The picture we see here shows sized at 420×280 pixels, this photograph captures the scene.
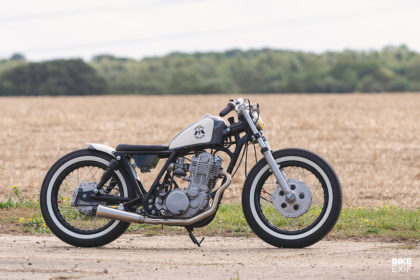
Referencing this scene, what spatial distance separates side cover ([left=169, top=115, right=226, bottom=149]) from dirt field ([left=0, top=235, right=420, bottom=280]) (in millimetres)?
1112

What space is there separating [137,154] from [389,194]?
684 cm

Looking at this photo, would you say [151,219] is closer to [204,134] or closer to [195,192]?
[195,192]

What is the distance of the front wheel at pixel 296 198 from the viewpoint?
7.47m

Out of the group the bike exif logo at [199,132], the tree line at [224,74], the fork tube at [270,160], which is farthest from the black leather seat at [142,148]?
the tree line at [224,74]

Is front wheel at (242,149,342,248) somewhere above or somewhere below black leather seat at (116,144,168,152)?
below

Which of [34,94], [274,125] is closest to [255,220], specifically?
[274,125]

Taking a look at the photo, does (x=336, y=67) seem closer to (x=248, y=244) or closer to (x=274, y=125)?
(x=274, y=125)

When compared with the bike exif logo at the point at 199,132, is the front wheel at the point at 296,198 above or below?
below

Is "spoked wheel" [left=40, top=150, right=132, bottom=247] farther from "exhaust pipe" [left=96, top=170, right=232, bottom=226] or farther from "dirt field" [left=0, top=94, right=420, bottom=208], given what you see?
"dirt field" [left=0, top=94, right=420, bottom=208]

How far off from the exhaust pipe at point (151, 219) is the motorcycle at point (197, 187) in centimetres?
1

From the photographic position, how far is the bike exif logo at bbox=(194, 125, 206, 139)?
7.64 m

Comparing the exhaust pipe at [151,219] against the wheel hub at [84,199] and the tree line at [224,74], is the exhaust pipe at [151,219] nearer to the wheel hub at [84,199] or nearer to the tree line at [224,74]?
the wheel hub at [84,199]

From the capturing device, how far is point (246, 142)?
7.68 metres

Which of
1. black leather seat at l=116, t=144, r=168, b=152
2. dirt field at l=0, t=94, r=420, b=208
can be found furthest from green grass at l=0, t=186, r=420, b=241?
dirt field at l=0, t=94, r=420, b=208
